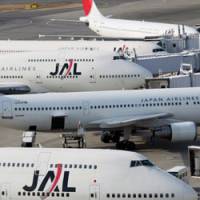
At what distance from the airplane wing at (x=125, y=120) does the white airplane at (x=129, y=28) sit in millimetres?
34267

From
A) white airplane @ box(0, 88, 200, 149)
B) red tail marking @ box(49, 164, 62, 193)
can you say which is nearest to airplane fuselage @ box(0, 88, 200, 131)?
white airplane @ box(0, 88, 200, 149)

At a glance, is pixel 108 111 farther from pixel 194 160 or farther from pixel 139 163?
pixel 139 163

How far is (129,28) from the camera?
95062 mm

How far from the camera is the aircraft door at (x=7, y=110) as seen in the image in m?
54.2

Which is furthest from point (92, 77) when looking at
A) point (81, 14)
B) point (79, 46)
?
point (81, 14)

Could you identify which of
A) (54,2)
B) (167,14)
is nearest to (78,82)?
(167,14)

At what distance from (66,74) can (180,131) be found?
17.6m

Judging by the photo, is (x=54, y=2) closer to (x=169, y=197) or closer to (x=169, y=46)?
(x=169, y=46)

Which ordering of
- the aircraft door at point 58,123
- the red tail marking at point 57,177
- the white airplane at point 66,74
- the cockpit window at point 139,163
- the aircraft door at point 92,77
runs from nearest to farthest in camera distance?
the red tail marking at point 57,177
the cockpit window at point 139,163
the aircraft door at point 58,123
the white airplane at point 66,74
the aircraft door at point 92,77

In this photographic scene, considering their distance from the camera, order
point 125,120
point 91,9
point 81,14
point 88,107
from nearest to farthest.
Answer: point 125,120 < point 88,107 < point 91,9 < point 81,14

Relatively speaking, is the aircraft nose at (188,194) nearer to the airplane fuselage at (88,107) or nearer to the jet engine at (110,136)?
the airplane fuselage at (88,107)

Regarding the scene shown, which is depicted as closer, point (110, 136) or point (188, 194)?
point (188, 194)

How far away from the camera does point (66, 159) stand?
36594mm

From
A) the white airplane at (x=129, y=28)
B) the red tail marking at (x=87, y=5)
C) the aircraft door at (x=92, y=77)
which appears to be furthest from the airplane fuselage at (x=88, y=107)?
the red tail marking at (x=87, y=5)
